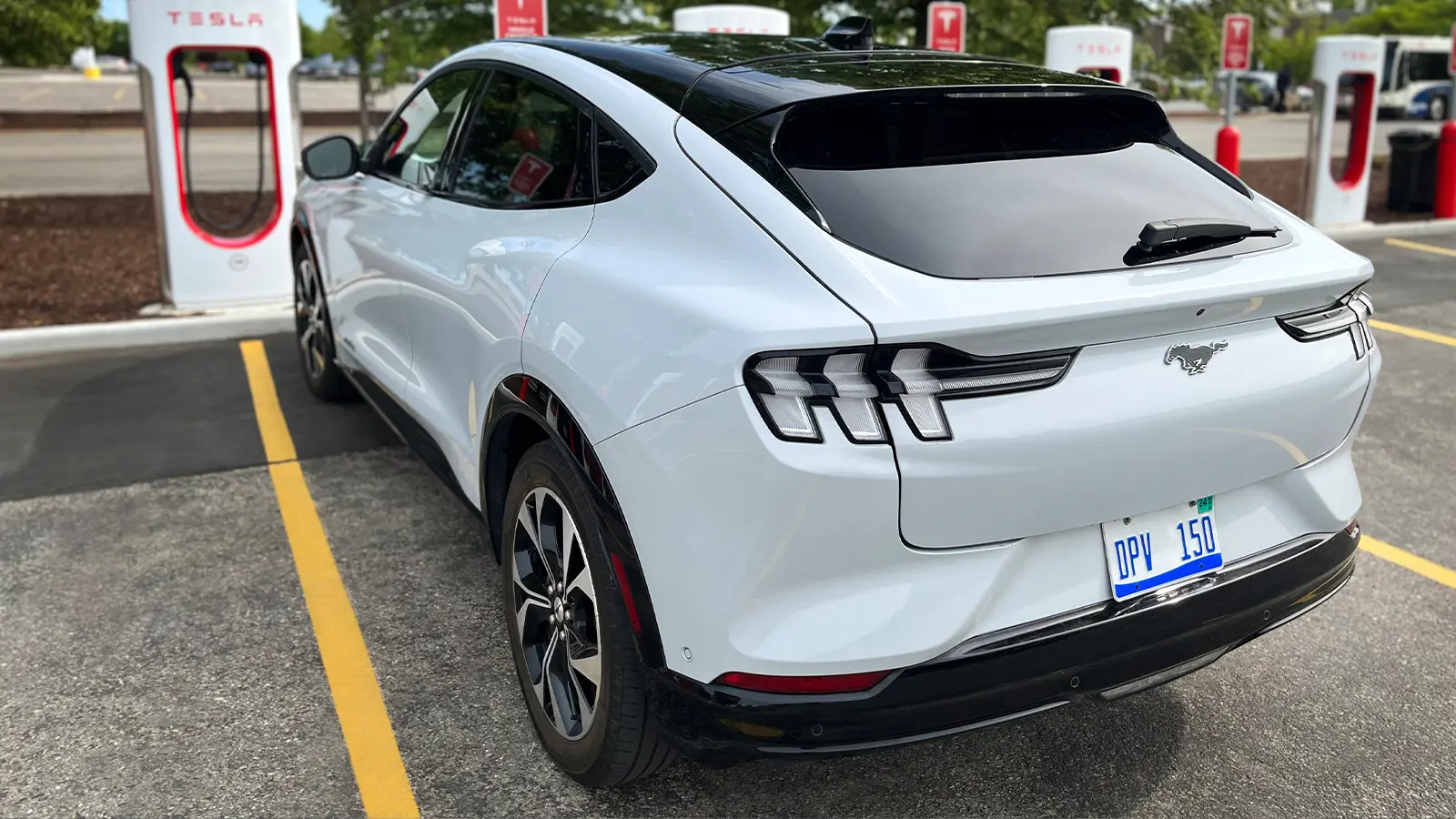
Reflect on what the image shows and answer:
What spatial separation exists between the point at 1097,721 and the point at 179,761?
7.83ft

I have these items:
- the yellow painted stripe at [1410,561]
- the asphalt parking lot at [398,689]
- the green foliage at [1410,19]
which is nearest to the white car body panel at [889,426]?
the asphalt parking lot at [398,689]

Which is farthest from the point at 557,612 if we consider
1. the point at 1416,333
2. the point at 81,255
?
the point at 81,255

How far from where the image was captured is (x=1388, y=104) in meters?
37.3

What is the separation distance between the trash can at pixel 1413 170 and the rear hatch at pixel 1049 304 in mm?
12652

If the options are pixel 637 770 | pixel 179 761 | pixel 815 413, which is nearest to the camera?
pixel 815 413

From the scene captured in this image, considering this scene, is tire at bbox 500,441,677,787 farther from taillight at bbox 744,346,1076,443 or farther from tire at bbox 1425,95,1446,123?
tire at bbox 1425,95,1446,123

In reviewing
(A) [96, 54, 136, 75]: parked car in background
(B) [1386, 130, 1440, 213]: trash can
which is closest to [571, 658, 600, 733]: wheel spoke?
(B) [1386, 130, 1440, 213]: trash can

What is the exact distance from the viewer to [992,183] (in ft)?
8.47

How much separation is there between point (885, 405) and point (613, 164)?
1.13 metres

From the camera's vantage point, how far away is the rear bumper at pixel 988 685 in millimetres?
2234

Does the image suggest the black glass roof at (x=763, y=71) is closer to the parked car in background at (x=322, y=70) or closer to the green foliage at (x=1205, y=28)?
the green foliage at (x=1205, y=28)

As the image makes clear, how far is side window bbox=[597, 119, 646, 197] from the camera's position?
284 cm

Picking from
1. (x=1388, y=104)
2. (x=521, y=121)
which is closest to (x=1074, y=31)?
(x=521, y=121)

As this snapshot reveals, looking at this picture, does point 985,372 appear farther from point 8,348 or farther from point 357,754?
point 8,348
